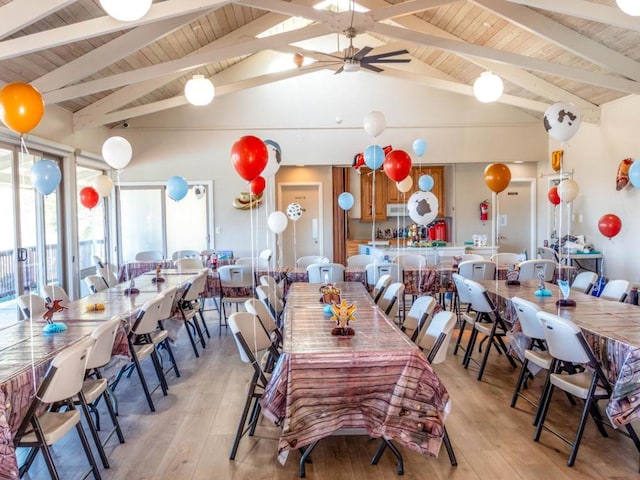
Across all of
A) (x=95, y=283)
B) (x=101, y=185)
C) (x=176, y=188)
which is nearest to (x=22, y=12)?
(x=95, y=283)

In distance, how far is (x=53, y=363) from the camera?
2.27 metres

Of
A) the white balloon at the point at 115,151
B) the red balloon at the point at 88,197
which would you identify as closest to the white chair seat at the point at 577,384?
the white balloon at the point at 115,151

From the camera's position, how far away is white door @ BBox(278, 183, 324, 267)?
955 centimetres

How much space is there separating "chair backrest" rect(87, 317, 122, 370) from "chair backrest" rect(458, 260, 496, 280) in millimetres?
4285

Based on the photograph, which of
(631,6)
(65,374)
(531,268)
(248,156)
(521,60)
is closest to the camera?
(65,374)

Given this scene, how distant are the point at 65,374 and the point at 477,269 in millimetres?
4887

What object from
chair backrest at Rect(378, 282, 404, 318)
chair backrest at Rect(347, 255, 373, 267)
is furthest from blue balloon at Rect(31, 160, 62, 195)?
chair backrest at Rect(347, 255, 373, 267)

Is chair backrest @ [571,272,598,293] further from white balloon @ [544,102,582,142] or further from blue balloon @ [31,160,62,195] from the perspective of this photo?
blue balloon @ [31,160,62,195]

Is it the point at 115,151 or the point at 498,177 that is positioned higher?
the point at 115,151

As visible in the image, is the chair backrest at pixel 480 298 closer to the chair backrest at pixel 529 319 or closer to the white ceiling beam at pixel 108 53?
the chair backrest at pixel 529 319

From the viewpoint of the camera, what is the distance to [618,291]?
14.3ft

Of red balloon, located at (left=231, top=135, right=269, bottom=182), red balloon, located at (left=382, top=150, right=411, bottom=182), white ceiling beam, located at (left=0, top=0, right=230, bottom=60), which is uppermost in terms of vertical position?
white ceiling beam, located at (left=0, top=0, right=230, bottom=60)

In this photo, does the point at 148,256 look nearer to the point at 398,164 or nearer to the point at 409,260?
the point at 409,260

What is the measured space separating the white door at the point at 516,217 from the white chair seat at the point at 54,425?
337 inches
